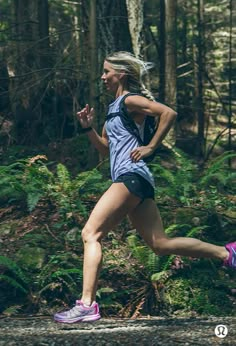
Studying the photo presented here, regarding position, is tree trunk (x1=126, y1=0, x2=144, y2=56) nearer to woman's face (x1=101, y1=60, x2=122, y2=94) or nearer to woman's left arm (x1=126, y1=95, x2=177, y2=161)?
woman's face (x1=101, y1=60, x2=122, y2=94)

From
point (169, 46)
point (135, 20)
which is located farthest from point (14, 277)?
point (169, 46)

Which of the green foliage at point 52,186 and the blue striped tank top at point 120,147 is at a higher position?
the blue striped tank top at point 120,147

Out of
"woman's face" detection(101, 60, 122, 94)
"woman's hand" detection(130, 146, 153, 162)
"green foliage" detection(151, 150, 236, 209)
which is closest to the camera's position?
"woman's hand" detection(130, 146, 153, 162)

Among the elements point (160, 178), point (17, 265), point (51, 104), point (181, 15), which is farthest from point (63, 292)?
point (181, 15)

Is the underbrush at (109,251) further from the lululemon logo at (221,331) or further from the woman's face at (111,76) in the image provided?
the woman's face at (111,76)

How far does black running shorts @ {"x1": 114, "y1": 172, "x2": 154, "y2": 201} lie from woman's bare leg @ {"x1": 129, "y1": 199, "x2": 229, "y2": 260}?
0.44 feet

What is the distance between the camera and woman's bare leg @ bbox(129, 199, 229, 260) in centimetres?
697

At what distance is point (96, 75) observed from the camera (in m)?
12.5

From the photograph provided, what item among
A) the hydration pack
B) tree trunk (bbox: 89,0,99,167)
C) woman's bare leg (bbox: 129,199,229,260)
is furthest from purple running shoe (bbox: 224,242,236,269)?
tree trunk (bbox: 89,0,99,167)

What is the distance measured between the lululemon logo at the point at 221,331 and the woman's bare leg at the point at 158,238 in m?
0.70

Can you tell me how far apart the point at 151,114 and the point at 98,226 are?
3.45 ft

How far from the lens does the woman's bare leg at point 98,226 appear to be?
672cm

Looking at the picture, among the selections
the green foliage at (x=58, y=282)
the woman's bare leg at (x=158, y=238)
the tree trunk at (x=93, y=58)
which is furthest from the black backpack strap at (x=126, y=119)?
the tree trunk at (x=93, y=58)

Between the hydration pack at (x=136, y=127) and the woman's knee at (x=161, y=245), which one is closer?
the hydration pack at (x=136, y=127)
